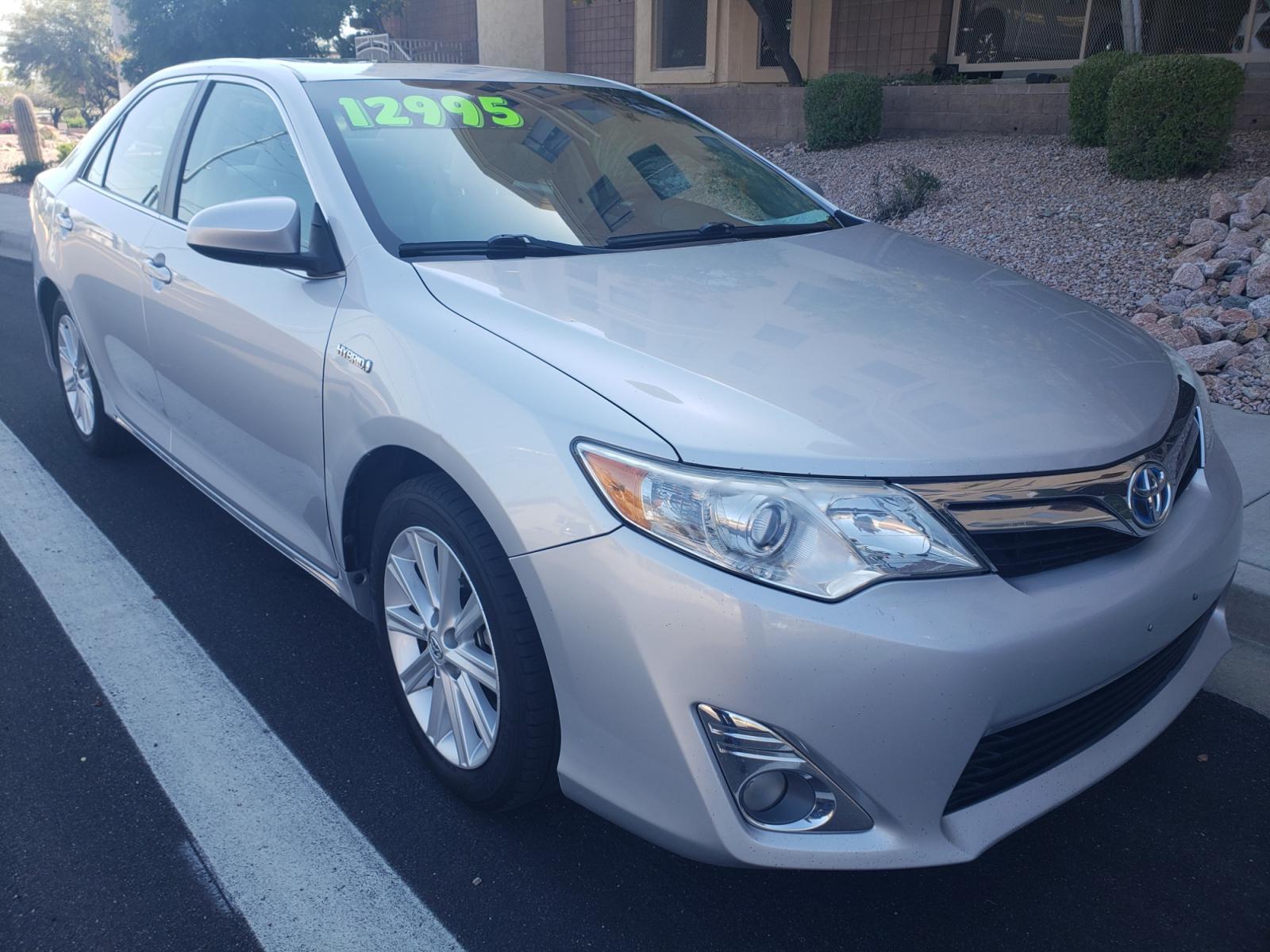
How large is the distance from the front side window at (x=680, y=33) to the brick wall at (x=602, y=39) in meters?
0.77

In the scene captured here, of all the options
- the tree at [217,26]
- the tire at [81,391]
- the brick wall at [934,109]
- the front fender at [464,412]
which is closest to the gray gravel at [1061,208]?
the brick wall at [934,109]

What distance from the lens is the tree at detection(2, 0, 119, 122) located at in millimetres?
35250

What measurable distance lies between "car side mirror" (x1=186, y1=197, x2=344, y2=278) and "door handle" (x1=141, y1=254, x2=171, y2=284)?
2.58 ft

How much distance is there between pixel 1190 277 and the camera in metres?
6.16

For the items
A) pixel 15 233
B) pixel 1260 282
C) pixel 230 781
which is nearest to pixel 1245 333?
pixel 1260 282

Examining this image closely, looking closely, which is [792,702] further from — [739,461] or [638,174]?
[638,174]

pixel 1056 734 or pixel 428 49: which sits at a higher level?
pixel 428 49

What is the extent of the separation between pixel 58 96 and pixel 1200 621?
1738 inches

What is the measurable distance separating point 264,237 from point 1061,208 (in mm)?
6817

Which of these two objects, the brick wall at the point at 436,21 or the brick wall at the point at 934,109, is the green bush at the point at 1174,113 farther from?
the brick wall at the point at 436,21

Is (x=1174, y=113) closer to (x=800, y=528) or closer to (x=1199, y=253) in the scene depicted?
(x=1199, y=253)

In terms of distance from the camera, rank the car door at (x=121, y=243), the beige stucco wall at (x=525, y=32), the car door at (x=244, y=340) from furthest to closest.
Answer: the beige stucco wall at (x=525, y=32) → the car door at (x=121, y=243) → the car door at (x=244, y=340)

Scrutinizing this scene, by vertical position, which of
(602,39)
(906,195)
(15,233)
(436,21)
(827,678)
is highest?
(436,21)

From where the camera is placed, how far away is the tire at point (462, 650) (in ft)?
7.06
